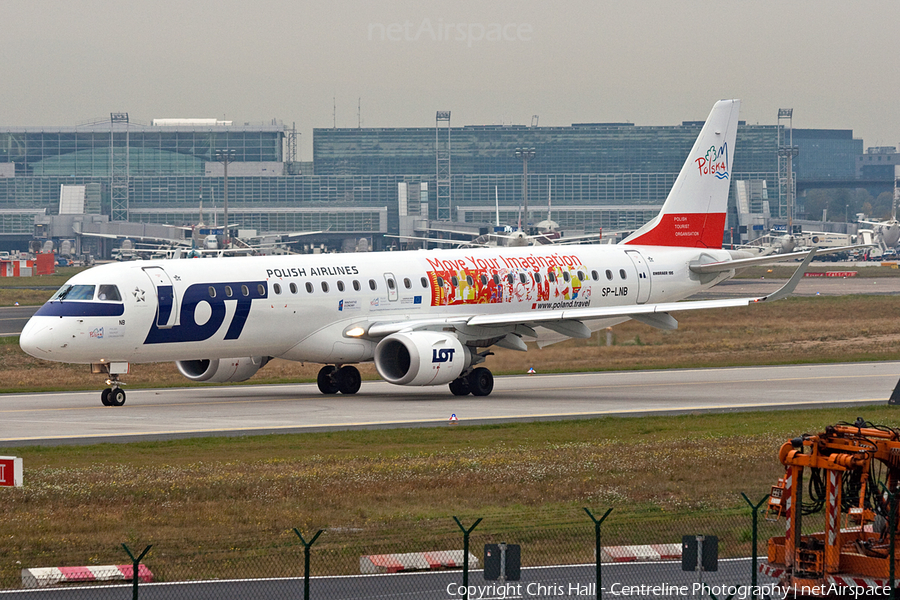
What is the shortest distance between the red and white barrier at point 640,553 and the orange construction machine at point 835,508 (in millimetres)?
2800

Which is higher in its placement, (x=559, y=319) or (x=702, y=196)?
(x=702, y=196)

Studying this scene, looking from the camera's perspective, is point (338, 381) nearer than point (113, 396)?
No

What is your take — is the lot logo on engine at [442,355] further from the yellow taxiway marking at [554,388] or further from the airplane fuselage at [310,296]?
the airplane fuselage at [310,296]

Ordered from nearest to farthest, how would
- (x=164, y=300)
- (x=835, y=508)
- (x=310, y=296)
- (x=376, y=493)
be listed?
1. (x=835, y=508)
2. (x=376, y=493)
3. (x=164, y=300)
4. (x=310, y=296)

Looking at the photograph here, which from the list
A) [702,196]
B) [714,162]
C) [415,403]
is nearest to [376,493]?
[415,403]

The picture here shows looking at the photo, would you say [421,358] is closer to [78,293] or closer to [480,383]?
[480,383]

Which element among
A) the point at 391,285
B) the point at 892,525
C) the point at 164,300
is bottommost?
the point at 892,525

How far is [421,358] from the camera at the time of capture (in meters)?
39.1

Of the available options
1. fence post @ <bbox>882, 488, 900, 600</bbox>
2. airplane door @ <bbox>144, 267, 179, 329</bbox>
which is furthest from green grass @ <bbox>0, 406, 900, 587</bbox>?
airplane door @ <bbox>144, 267, 179, 329</bbox>

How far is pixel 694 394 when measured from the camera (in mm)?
42531

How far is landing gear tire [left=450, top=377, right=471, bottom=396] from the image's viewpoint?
42406 millimetres

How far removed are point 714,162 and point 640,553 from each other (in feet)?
111

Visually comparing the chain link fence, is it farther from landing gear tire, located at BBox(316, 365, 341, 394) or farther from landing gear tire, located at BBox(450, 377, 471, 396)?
landing gear tire, located at BBox(316, 365, 341, 394)

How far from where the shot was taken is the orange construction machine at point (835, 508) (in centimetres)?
1578
